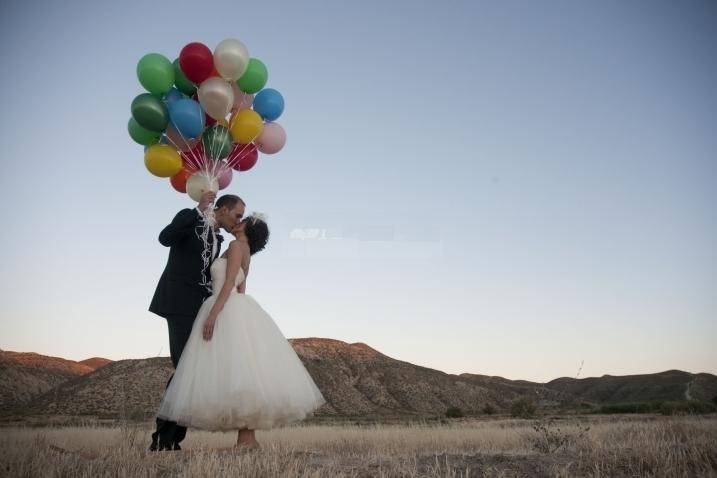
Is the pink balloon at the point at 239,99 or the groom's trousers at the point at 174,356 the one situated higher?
the pink balloon at the point at 239,99

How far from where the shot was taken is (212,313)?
5.55m

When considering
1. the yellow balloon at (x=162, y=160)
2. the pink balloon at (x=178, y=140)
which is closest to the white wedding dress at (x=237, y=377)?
the yellow balloon at (x=162, y=160)

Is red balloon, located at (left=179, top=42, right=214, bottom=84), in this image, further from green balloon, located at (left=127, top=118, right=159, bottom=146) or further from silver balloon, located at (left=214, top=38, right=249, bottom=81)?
Result: green balloon, located at (left=127, top=118, right=159, bottom=146)

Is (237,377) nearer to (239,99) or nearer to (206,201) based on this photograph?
(206,201)

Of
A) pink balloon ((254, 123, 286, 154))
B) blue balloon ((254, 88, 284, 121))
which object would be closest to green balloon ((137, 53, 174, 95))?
blue balloon ((254, 88, 284, 121))

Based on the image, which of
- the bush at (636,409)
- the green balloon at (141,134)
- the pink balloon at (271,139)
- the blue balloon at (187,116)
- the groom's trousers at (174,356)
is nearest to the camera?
the groom's trousers at (174,356)

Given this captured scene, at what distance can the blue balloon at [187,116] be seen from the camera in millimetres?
6469

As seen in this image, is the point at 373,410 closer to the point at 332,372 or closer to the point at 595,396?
the point at 332,372

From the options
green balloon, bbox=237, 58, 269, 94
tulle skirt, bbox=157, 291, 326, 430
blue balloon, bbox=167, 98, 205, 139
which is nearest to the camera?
tulle skirt, bbox=157, 291, 326, 430

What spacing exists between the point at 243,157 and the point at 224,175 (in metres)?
0.39

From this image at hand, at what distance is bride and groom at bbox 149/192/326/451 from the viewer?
5.16 m

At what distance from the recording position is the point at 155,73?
6.57 meters

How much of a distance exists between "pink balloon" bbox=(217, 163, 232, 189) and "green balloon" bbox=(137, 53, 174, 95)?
3.86 ft

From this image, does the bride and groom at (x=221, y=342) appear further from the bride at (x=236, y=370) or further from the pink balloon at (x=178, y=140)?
the pink balloon at (x=178, y=140)
